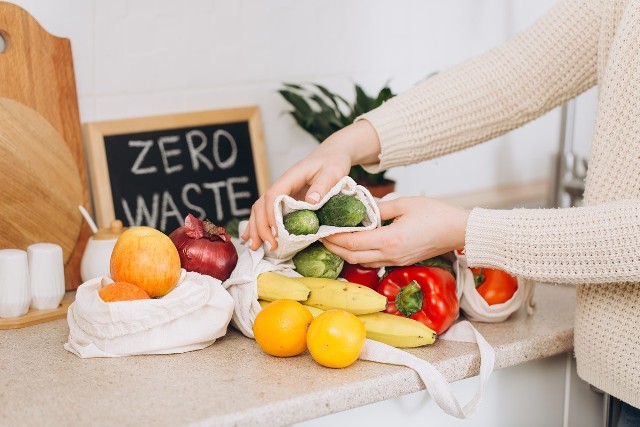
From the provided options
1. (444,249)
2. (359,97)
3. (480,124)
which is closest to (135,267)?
(444,249)

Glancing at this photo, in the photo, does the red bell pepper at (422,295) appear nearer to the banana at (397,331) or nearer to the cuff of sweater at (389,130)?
the banana at (397,331)

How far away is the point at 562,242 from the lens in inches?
46.0

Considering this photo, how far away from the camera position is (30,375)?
1.14 m

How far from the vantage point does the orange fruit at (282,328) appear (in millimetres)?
1180

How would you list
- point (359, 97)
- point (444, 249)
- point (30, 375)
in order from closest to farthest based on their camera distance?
point (30, 375)
point (444, 249)
point (359, 97)

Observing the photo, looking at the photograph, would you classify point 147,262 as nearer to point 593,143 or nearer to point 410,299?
point 410,299

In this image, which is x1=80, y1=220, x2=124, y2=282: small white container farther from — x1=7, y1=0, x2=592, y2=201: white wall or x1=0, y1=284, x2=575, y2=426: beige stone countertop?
x1=7, y1=0, x2=592, y2=201: white wall

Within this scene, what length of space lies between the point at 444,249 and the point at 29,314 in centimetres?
64

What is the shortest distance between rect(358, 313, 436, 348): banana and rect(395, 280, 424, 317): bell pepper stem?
0.03 meters

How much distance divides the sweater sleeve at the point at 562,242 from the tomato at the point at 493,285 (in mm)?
163

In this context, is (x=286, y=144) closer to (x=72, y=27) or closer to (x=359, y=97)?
(x=359, y=97)

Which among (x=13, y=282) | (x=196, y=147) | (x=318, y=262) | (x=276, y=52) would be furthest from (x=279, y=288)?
(x=276, y=52)

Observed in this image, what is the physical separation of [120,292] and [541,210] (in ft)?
1.93

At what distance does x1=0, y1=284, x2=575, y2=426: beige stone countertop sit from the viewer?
1033mm
